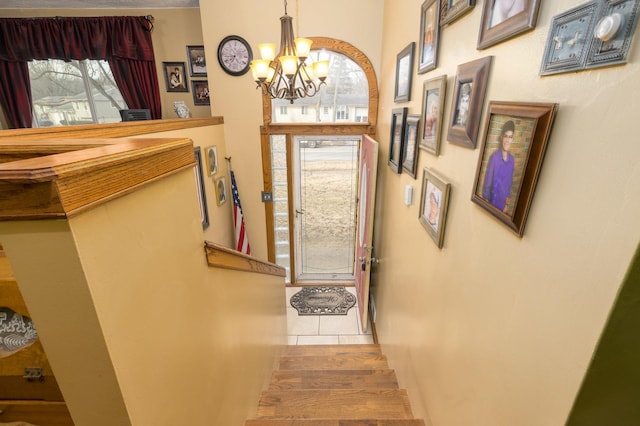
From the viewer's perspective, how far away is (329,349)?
116 inches

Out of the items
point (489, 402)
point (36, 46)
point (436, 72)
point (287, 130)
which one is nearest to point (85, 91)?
point (36, 46)

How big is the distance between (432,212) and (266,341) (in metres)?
1.51

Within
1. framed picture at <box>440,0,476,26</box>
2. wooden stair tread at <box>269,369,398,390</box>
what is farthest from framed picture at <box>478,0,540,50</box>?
wooden stair tread at <box>269,369,398,390</box>

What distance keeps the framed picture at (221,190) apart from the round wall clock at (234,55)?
123 centimetres

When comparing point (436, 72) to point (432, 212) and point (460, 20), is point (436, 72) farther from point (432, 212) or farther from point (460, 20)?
point (432, 212)

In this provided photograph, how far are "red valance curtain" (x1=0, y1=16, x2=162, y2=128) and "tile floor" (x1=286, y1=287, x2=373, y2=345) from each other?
11.9 ft

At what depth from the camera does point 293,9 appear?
10.2 ft

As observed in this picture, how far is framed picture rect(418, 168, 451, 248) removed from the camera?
4.18 ft

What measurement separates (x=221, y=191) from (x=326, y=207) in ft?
4.71

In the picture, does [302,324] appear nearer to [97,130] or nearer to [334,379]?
[334,379]

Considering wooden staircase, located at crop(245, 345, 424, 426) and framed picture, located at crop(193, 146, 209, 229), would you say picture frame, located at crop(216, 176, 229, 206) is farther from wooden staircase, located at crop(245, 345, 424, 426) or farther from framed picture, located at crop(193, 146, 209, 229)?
wooden staircase, located at crop(245, 345, 424, 426)

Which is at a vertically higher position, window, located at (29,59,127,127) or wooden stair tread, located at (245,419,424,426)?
window, located at (29,59,127,127)

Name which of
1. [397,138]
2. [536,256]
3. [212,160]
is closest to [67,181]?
[536,256]

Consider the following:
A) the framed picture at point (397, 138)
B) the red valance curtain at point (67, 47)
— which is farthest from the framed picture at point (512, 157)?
the red valance curtain at point (67, 47)
